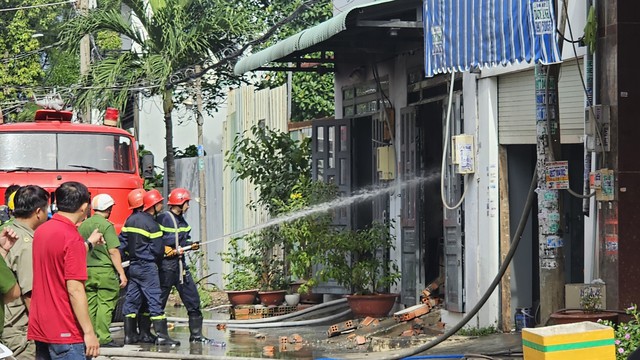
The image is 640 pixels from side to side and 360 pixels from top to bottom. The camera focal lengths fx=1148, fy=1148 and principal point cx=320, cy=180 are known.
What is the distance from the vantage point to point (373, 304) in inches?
616

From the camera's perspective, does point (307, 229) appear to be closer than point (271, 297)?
Yes

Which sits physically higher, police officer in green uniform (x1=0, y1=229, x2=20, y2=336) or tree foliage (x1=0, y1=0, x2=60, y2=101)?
tree foliage (x1=0, y1=0, x2=60, y2=101)

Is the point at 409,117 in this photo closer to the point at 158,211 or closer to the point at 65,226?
the point at 158,211

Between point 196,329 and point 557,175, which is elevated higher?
point 557,175

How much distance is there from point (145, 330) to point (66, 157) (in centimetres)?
324

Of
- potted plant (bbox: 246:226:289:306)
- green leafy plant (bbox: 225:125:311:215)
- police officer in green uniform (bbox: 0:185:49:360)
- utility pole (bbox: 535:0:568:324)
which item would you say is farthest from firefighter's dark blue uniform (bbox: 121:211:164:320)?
police officer in green uniform (bbox: 0:185:49:360)

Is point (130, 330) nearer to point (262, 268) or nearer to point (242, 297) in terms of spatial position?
point (242, 297)

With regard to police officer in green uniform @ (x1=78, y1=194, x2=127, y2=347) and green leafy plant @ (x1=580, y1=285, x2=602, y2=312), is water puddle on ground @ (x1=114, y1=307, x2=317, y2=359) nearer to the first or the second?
police officer in green uniform @ (x1=78, y1=194, x2=127, y2=347)

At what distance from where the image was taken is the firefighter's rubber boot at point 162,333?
Result: 46.1ft

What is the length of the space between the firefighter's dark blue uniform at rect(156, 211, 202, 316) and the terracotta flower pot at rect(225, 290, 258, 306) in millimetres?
3721

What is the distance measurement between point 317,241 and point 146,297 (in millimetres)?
3400

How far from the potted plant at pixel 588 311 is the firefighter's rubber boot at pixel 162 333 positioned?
18.5 ft

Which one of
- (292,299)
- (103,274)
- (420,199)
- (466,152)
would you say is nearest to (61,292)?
(103,274)

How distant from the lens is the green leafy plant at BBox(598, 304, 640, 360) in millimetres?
9258
